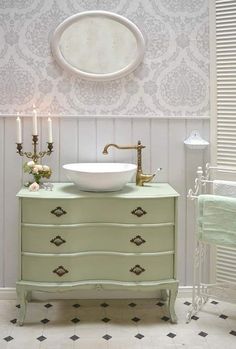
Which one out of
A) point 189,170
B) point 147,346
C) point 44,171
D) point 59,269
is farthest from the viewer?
point 189,170

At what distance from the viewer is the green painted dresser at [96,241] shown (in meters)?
2.84

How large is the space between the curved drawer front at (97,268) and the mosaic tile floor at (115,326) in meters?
0.31

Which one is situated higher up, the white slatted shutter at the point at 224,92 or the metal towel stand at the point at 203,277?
the white slatted shutter at the point at 224,92

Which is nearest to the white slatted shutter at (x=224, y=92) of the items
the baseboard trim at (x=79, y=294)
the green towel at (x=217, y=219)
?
the green towel at (x=217, y=219)

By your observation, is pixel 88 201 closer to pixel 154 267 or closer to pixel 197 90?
pixel 154 267

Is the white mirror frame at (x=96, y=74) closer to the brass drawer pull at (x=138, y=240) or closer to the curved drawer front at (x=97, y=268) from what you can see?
the brass drawer pull at (x=138, y=240)

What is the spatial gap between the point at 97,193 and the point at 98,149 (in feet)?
1.62

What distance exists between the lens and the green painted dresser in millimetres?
2842

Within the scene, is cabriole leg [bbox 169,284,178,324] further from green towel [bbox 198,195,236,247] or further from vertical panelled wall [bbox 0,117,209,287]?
vertical panelled wall [bbox 0,117,209,287]

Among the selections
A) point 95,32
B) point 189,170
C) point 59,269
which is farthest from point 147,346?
point 95,32

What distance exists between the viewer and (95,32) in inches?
125

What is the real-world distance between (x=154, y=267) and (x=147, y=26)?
1.63 m

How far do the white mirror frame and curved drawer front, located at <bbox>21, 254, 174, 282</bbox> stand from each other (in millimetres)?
1219

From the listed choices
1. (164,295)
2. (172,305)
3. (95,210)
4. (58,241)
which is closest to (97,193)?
(95,210)
